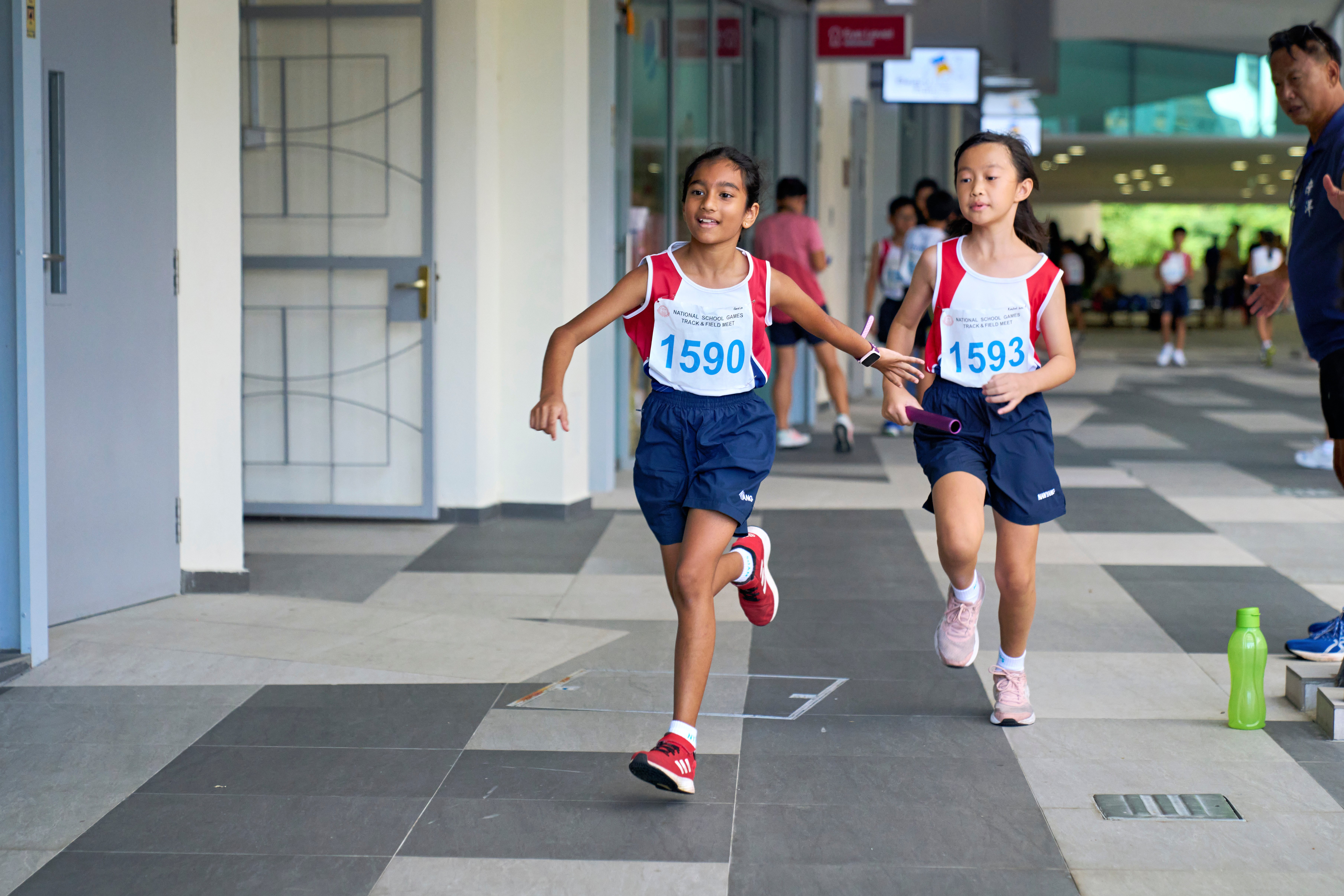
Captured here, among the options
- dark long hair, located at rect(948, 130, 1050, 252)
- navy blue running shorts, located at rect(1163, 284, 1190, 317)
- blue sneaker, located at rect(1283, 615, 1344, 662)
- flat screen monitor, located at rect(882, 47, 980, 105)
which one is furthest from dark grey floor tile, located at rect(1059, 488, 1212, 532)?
navy blue running shorts, located at rect(1163, 284, 1190, 317)

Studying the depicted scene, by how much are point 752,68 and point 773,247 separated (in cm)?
247

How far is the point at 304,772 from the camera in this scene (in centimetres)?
367

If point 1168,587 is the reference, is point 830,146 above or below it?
above

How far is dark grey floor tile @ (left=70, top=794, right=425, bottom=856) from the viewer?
3.18 meters

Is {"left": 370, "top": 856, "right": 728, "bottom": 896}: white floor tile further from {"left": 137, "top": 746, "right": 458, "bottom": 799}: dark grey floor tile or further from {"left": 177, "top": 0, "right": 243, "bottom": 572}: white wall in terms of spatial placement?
{"left": 177, "top": 0, "right": 243, "bottom": 572}: white wall

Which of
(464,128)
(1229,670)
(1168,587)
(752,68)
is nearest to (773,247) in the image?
(752,68)

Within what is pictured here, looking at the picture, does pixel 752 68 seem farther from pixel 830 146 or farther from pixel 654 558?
pixel 654 558

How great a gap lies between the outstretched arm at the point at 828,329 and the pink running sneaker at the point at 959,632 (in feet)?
2.36

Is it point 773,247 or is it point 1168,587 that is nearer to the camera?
point 1168,587

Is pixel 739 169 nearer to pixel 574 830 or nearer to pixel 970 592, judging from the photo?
pixel 970 592

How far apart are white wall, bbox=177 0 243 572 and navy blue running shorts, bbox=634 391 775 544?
2582mm

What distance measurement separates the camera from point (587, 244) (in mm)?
7750

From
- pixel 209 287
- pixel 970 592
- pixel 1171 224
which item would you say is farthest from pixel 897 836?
pixel 1171 224

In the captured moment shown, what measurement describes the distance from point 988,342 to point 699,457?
2.97 ft
